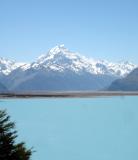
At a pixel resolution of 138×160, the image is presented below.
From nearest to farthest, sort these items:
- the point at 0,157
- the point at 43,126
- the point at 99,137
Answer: the point at 0,157
the point at 99,137
the point at 43,126

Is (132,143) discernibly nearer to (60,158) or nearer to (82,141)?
(82,141)

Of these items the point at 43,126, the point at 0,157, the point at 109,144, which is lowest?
the point at 0,157

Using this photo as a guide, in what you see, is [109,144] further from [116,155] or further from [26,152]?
[26,152]

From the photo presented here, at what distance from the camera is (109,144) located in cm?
3797

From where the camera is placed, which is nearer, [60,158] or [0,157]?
[0,157]

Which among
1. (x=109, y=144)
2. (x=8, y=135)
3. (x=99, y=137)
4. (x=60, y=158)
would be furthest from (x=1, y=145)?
(x=99, y=137)

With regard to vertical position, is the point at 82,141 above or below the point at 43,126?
below

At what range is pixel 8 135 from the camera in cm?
787

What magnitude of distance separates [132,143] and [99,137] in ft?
21.9

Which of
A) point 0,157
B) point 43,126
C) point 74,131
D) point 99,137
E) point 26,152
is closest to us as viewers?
point 0,157

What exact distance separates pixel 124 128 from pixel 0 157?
44.7 meters

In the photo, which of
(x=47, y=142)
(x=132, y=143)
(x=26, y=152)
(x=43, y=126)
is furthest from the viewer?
(x=43, y=126)

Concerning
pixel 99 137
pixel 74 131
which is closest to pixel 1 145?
pixel 99 137

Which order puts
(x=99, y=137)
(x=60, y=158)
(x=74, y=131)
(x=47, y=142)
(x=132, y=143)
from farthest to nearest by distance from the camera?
(x=74, y=131), (x=99, y=137), (x=47, y=142), (x=132, y=143), (x=60, y=158)
